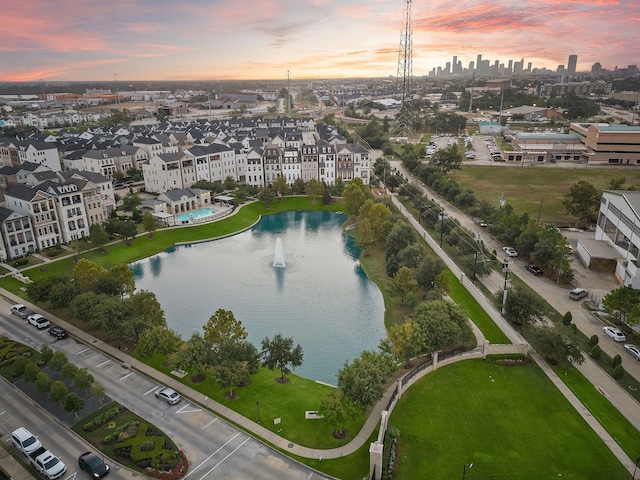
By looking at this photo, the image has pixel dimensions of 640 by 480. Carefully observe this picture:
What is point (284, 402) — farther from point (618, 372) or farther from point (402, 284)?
point (618, 372)

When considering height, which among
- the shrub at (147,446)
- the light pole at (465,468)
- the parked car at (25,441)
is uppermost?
the parked car at (25,441)

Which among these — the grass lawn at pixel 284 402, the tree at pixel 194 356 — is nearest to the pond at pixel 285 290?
the grass lawn at pixel 284 402

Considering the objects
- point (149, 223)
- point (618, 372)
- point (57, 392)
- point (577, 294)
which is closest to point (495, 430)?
point (618, 372)

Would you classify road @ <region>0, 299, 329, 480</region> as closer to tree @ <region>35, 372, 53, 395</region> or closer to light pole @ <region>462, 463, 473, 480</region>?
tree @ <region>35, 372, 53, 395</region>

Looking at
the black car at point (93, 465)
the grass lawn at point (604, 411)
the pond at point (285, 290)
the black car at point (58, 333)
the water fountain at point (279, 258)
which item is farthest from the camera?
the water fountain at point (279, 258)

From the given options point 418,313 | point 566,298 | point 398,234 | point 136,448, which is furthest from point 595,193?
point 136,448

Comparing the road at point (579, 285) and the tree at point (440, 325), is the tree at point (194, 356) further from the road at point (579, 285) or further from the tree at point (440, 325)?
the road at point (579, 285)
